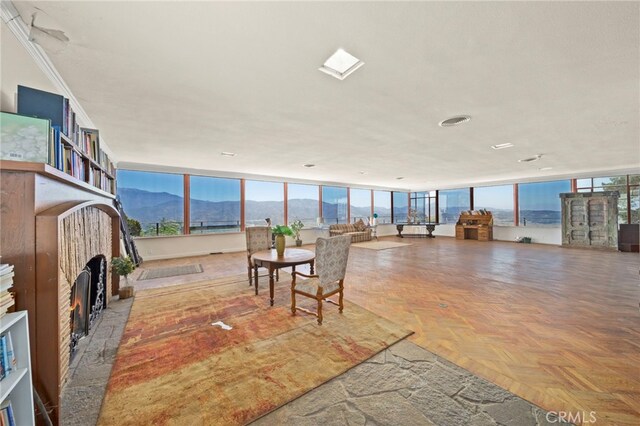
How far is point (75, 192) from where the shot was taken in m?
1.94

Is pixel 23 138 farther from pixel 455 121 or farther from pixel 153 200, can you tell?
pixel 153 200

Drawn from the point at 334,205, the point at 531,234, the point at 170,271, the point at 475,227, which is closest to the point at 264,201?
the point at 334,205

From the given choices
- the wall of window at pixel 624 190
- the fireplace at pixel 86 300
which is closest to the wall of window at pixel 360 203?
the wall of window at pixel 624 190

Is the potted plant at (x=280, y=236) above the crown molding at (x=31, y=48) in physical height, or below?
below

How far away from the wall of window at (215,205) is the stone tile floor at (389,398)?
231 inches

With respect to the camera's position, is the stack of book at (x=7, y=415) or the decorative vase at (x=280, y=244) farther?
the decorative vase at (x=280, y=244)

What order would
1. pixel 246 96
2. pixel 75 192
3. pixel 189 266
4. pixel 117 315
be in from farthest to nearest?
1. pixel 189 266
2. pixel 117 315
3. pixel 246 96
4. pixel 75 192

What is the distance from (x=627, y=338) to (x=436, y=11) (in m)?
3.53

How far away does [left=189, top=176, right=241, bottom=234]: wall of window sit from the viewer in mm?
7566

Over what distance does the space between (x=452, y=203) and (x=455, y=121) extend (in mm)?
9933

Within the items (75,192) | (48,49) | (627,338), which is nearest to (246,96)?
(48,49)

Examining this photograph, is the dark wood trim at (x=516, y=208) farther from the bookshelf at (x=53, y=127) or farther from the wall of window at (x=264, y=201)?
the bookshelf at (x=53, y=127)

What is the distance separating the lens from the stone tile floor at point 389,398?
4.83 feet

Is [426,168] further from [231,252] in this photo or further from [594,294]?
[231,252]
